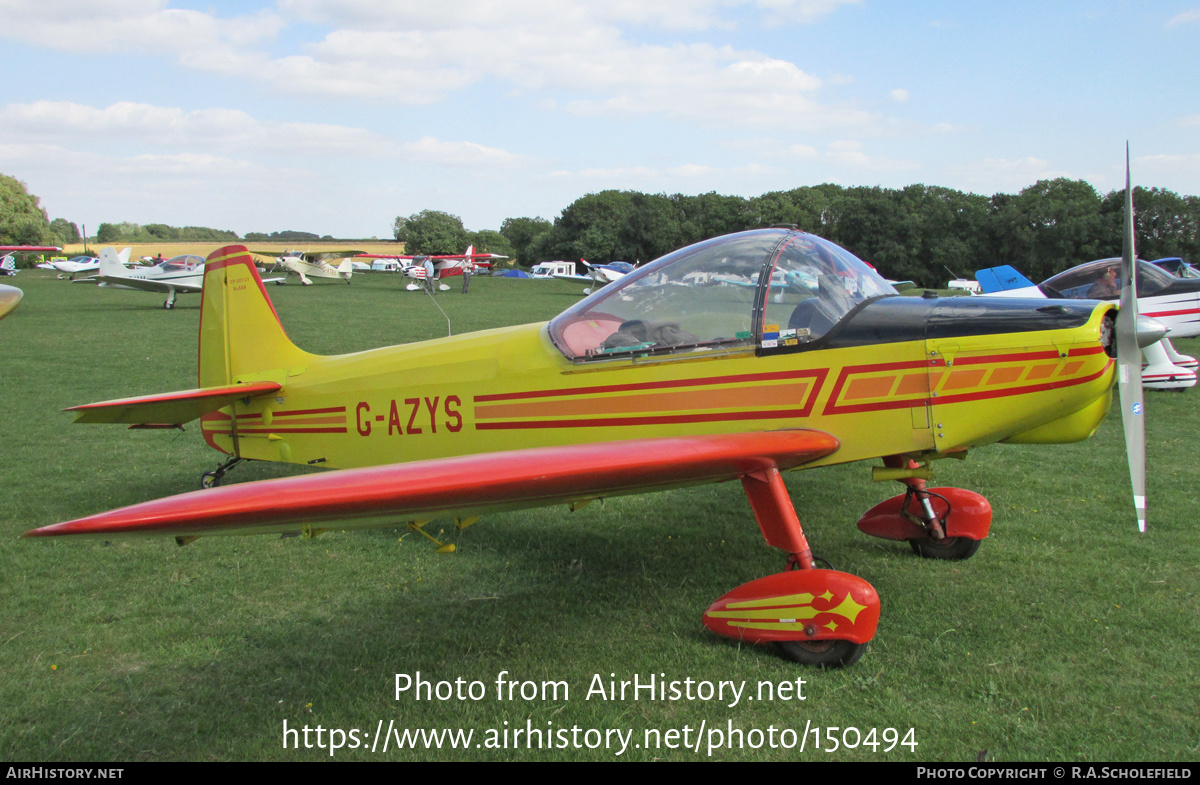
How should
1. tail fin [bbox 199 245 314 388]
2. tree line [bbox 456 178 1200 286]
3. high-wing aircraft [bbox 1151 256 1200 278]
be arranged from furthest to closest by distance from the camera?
1. tree line [bbox 456 178 1200 286]
2. high-wing aircraft [bbox 1151 256 1200 278]
3. tail fin [bbox 199 245 314 388]

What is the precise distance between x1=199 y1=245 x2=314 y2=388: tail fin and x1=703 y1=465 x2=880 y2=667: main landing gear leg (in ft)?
12.1

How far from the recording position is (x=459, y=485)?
2.62 m

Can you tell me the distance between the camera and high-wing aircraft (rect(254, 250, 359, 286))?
4197cm

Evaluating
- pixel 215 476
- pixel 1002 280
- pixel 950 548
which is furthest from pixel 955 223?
pixel 215 476

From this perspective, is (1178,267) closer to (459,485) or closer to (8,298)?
(459,485)

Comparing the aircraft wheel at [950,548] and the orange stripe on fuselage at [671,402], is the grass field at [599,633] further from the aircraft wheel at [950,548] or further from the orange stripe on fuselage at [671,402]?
the orange stripe on fuselage at [671,402]

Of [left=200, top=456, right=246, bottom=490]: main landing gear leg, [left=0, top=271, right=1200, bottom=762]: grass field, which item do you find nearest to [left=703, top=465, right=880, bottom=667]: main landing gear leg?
[left=0, top=271, right=1200, bottom=762]: grass field

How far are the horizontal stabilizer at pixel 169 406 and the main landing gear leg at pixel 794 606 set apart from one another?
3643 millimetres

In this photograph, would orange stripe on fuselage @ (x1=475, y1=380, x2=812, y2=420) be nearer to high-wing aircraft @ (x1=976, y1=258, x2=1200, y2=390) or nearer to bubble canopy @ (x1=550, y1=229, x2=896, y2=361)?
bubble canopy @ (x1=550, y1=229, x2=896, y2=361)

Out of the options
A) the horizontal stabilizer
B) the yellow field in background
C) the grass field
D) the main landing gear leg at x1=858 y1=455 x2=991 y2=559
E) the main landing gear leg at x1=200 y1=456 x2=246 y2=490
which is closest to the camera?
the grass field

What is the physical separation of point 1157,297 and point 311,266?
42.6 meters

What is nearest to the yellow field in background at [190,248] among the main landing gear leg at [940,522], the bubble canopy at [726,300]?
the bubble canopy at [726,300]

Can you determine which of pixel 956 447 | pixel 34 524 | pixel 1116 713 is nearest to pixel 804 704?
pixel 1116 713
